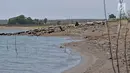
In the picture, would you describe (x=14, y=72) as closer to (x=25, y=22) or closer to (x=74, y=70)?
(x=74, y=70)

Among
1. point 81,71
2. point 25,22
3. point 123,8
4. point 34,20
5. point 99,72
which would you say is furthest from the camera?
point 34,20

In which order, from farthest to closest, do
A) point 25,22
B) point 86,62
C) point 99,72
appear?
point 25,22, point 86,62, point 99,72

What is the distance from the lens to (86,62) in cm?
1834

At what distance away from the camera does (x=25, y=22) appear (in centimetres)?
13050

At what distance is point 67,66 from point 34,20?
408 feet

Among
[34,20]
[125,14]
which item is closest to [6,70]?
[125,14]

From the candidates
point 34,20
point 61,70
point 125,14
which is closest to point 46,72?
point 61,70

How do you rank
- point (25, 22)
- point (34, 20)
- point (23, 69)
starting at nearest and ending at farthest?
point (23, 69)
point (25, 22)
point (34, 20)

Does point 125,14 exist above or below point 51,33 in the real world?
above

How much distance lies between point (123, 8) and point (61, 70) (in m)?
13.2

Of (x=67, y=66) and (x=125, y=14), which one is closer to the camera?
(x=125, y=14)

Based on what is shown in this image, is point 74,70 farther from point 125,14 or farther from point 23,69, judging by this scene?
point 125,14

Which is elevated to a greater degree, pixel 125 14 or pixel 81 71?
pixel 125 14

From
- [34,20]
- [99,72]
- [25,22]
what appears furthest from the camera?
[34,20]
